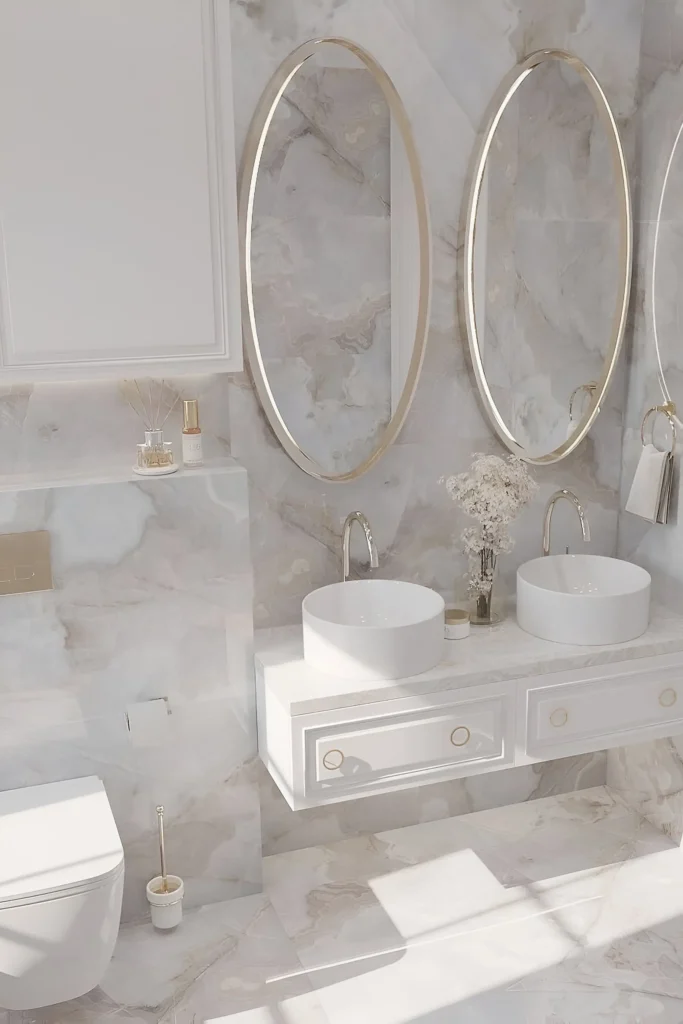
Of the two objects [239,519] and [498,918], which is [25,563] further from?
[498,918]

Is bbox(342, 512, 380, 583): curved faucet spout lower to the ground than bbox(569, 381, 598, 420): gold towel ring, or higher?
lower

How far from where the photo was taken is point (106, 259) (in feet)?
7.27

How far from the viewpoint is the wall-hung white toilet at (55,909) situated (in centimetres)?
191

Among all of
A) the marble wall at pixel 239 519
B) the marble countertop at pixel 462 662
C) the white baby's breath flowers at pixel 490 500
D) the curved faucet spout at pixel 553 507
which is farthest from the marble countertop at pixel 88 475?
the curved faucet spout at pixel 553 507

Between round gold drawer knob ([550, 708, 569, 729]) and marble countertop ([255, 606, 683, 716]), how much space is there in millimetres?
109

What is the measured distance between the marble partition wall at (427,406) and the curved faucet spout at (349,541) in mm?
57

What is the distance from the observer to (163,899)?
2447 mm

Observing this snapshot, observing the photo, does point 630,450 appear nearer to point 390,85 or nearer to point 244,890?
point 390,85

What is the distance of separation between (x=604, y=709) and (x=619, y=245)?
126 cm

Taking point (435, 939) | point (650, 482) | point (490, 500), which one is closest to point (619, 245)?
point (650, 482)

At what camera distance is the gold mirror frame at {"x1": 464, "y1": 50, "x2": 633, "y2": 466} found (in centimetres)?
258

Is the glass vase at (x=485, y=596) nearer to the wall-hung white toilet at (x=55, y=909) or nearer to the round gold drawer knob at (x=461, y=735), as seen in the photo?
the round gold drawer knob at (x=461, y=735)

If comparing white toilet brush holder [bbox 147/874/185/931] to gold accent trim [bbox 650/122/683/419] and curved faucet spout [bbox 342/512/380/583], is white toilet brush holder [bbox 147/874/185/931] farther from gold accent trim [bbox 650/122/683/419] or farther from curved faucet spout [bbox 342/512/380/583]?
gold accent trim [bbox 650/122/683/419]

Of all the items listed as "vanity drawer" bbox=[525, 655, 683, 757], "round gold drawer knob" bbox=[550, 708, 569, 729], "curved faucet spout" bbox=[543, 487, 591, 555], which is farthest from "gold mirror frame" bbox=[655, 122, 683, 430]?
"round gold drawer knob" bbox=[550, 708, 569, 729]
